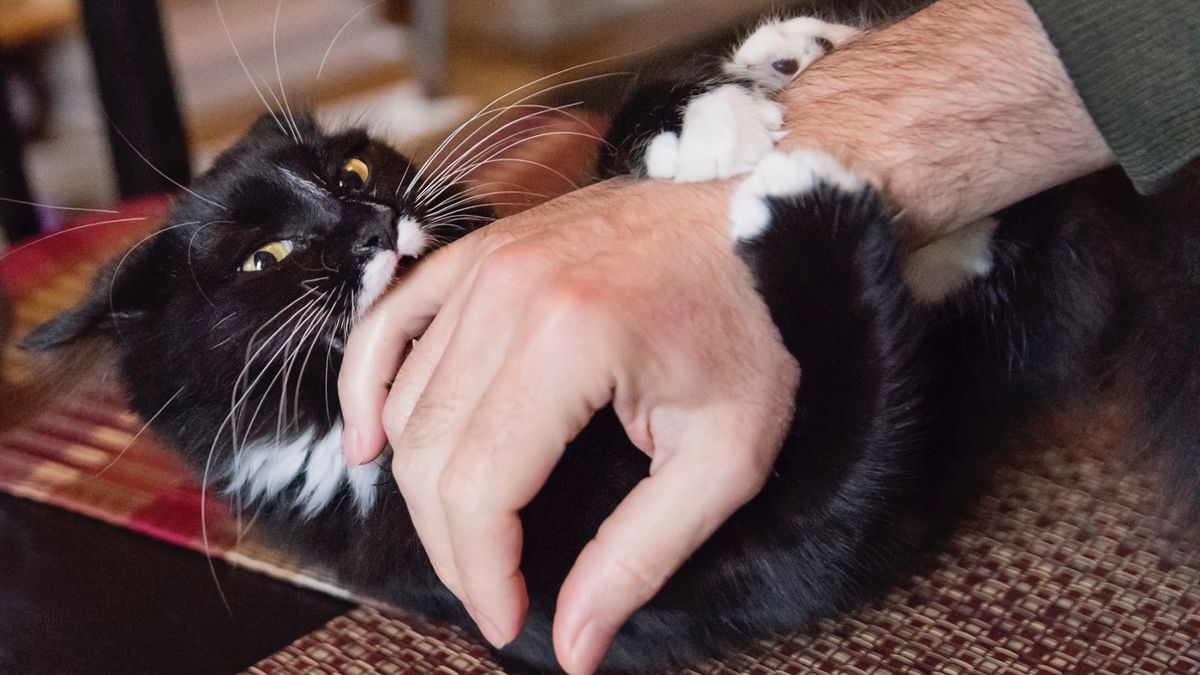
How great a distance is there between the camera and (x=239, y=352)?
2.91 ft

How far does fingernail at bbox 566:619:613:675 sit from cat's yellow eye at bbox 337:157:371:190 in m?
0.50

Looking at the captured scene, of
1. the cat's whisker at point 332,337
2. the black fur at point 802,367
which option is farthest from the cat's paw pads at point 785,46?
the cat's whisker at point 332,337

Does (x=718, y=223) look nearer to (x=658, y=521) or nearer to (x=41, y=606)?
(x=658, y=521)

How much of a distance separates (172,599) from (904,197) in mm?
667

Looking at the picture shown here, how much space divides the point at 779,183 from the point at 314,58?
2.26m

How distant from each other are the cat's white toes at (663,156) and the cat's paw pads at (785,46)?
150 millimetres

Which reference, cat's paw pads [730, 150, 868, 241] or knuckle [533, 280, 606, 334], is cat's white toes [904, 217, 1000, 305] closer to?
cat's paw pads [730, 150, 868, 241]

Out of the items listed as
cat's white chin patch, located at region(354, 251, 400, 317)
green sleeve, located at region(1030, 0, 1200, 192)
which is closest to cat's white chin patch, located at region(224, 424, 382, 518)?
cat's white chin patch, located at region(354, 251, 400, 317)

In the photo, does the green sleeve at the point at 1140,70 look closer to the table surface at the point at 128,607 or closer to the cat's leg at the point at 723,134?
the cat's leg at the point at 723,134

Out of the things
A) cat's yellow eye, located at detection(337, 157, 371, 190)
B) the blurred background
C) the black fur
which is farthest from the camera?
the blurred background

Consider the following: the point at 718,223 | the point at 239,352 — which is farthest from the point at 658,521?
the point at 239,352

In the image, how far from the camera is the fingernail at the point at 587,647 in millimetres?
643

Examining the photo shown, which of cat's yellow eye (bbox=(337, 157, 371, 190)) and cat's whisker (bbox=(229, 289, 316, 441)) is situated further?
cat's yellow eye (bbox=(337, 157, 371, 190))

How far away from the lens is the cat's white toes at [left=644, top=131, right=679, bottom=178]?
0.80 meters
